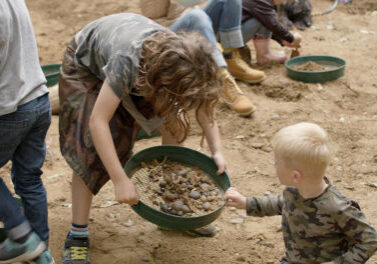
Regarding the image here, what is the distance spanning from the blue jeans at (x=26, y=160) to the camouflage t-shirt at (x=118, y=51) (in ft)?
0.93

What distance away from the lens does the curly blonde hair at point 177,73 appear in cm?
191

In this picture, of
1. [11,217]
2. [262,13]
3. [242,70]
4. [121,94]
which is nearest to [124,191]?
[121,94]

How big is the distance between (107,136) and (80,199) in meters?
0.51

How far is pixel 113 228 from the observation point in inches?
107

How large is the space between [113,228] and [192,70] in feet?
3.92

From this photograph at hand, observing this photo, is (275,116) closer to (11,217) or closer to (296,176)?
(296,176)

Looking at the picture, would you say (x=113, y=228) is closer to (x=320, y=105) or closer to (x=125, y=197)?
(x=125, y=197)

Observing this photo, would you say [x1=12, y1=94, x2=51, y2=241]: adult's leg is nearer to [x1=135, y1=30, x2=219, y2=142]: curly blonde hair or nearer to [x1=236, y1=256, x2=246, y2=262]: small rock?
[x1=135, y1=30, x2=219, y2=142]: curly blonde hair

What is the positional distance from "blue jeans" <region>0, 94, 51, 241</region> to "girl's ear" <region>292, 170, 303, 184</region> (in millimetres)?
1088

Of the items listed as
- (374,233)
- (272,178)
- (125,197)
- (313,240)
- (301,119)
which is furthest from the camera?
(301,119)

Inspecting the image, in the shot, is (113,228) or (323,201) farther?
(113,228)

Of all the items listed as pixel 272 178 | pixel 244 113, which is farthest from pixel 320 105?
pixel 272 178

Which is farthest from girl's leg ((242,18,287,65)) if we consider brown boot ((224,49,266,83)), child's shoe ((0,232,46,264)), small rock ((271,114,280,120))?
child's shoe ((0,232,46,264))

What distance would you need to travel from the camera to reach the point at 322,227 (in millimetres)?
1808
